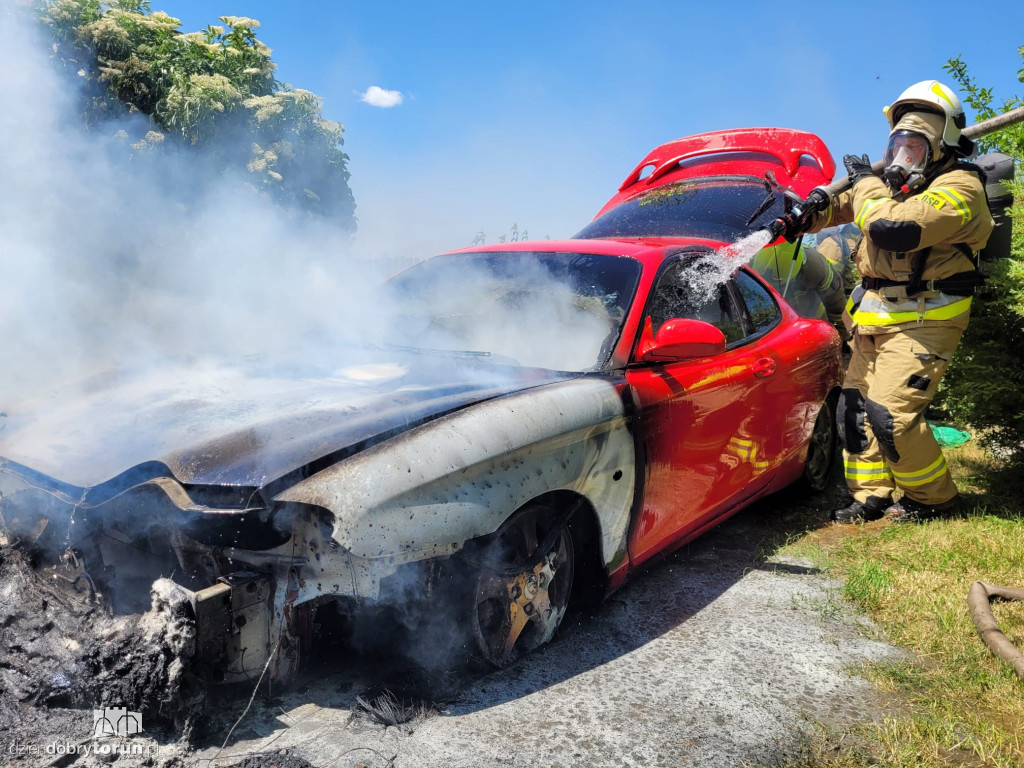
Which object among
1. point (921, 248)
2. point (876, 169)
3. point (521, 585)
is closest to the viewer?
point (521, 585)

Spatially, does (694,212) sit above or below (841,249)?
above

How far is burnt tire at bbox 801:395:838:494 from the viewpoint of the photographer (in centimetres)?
454

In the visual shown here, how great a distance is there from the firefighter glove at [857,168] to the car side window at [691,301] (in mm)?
1317

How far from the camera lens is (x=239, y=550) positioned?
6.74 ft

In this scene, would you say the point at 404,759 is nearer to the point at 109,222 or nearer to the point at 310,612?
the point at 310,612

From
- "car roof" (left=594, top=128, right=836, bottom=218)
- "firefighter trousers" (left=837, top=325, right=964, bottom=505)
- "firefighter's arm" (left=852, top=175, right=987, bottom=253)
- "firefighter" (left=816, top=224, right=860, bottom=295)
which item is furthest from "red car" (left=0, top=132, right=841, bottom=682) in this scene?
"firefighter" (left=816, top=224, right=860, bottom=295)

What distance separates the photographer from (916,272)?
3.98 metres

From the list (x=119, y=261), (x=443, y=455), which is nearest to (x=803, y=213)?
(x=443, y=455)

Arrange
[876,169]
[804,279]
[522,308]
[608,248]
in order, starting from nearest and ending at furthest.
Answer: [522,308] → [608,248] → [876,169] → [804,279]

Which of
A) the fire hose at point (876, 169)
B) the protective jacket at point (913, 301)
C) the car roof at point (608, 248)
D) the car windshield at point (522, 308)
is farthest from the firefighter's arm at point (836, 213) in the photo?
the car windshield at point (522, 308)

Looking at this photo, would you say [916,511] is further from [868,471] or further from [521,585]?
[521,585]

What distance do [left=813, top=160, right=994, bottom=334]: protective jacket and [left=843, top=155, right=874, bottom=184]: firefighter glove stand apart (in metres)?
0.09

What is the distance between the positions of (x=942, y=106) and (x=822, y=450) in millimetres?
2059

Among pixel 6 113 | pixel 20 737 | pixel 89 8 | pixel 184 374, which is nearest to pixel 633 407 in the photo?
pixel 184 374
